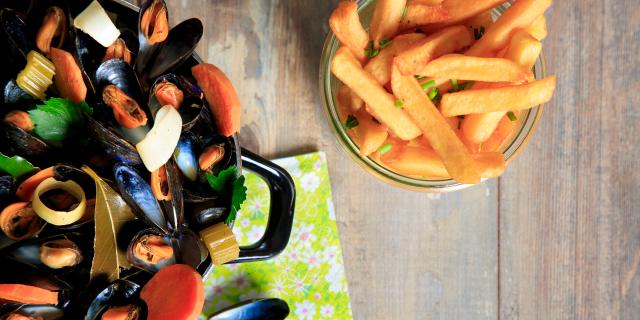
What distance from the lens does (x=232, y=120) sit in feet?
3.43

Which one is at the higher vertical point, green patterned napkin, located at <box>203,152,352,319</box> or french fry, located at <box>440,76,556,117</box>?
french fry, located at <box>440,76,556,117</box>

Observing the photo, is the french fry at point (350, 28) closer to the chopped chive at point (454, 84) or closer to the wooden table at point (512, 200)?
the chopped chive at point (454, 84)

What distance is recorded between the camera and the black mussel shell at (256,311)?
1.29m

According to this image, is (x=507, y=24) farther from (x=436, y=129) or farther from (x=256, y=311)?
(x=256, y=311)

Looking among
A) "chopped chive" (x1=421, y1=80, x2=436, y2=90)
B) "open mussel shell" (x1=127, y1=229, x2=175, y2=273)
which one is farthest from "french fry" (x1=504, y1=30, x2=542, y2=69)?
"open mussel shell" (x1=127, y1=229, x2=175, y2=273)

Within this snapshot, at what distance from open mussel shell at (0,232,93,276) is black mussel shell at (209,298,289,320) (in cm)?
38

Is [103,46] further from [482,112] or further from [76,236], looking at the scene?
[482,112]

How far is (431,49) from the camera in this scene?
1.00 meters

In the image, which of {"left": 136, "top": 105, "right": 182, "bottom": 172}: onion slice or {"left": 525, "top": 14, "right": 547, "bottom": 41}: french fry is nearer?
{"left": 136, "top": 105, "right": 182, "bottom": 172}: onion slice

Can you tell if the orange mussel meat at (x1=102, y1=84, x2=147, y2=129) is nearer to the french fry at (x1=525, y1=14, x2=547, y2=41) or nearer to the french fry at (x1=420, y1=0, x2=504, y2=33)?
the french fry at (x1=420, y1=0, x2=504, y2=33)

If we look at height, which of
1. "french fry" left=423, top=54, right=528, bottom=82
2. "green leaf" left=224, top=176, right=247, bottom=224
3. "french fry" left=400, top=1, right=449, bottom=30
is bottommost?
"green leaf" left=224, top=176, right=247, bottom=224

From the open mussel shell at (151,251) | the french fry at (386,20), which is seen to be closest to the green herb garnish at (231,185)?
the open mussel shell at (151,251)

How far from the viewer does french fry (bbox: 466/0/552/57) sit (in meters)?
0.99

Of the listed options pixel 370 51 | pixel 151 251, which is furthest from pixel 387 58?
pixel 151 251
